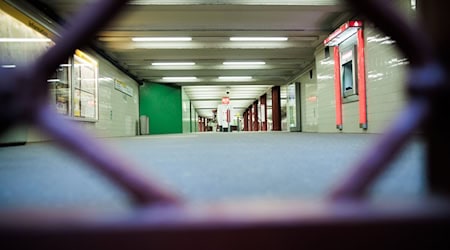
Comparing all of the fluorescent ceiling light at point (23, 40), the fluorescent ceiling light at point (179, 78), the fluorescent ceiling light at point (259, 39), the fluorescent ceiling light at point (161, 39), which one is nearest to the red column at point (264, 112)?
the fluorescent ceiling light at point (179, 78)

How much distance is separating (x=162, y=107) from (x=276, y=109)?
600 cm

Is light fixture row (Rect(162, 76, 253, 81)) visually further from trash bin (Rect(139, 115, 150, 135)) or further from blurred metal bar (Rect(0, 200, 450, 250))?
blurred metal bar (Rect(0, 200, 450, 250))

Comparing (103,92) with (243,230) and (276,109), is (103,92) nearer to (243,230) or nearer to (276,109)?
(243,230)

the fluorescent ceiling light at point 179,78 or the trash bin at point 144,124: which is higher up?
the fluorescent ceiling light at point 179,78

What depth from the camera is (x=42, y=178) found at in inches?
45.0

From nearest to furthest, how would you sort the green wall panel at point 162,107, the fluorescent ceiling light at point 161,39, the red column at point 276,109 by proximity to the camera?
→ the fluorescent ceiling light at point 161,39 → the green wall panel at point 162,107 → the red column at point 276,109

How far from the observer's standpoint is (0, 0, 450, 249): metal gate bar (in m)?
0.36

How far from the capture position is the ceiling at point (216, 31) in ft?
16.9

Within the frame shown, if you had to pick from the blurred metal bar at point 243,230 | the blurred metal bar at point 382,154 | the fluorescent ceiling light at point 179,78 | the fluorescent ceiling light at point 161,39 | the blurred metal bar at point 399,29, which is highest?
the fluorescent ceiling light at point 161,39

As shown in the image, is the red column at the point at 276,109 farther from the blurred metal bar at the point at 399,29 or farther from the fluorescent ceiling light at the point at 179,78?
the blurred metal bar at the point at 399,29

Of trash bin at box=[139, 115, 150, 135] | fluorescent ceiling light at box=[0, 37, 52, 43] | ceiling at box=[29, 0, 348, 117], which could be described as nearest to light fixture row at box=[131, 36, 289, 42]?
ceiling at box=[29, 0, 348, 117]

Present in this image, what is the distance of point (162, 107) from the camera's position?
516 inches

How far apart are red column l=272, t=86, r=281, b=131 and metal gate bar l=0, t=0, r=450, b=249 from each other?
14.4 meters

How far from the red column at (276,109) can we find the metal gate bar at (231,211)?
567 inches
